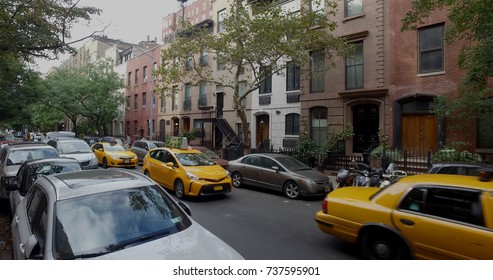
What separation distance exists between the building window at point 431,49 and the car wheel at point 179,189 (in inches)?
477

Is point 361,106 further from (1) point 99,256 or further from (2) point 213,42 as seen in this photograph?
(1) point 99,256

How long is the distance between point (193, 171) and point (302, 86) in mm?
11525

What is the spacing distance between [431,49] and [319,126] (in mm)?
6749

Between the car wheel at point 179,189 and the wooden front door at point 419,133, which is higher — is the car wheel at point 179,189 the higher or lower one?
the lower one

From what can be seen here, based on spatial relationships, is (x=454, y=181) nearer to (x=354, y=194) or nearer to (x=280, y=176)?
(x=354, y=194)

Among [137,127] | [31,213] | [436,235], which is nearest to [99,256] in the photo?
[31,213]

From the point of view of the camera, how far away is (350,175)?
9.53 m

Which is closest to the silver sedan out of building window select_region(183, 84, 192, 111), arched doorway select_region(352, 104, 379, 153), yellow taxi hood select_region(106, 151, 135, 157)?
arched doorway select_region(352, 104, 379, 153)

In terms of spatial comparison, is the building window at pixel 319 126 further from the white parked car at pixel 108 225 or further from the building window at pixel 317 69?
the white parked car at pixel 108 225

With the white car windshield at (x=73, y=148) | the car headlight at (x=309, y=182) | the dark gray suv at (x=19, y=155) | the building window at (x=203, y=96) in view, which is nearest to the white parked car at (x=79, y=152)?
the white car windshield at (x=73, y=148)

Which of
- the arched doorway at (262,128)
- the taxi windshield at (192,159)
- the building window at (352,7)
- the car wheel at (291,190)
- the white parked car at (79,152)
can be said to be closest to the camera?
the car wheel at (291,190)

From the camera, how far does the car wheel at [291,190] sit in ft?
33.2

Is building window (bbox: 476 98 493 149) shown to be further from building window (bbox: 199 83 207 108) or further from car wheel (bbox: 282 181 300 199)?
building window (bbox: 199 83 207 108)

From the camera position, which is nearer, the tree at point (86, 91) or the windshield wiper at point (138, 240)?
the windshield wiper at point (138, 240)
